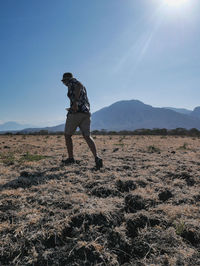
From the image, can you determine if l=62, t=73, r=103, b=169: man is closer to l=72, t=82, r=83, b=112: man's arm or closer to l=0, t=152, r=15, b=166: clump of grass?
l=72, t=82, r=83, b=112: man's arm

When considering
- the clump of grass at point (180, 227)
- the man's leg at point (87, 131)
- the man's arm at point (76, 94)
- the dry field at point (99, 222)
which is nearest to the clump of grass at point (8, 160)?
the dry field at point (99, 222)

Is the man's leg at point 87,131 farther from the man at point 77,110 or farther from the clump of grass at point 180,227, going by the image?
the clump of grass at point 180,227

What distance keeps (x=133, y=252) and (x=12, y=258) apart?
105 cm

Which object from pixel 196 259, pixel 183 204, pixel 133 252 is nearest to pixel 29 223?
pixel 133 252

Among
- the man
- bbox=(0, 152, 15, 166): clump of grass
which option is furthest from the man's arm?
bbox=(0, 152, 15, 166): clump of grass

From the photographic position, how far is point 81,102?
454 centimetres

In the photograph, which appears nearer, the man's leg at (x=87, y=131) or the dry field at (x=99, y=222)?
the dry field at (x=99, y=222)

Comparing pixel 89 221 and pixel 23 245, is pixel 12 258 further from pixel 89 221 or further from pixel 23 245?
pixel 89 221

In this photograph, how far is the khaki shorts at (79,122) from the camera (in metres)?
4.49

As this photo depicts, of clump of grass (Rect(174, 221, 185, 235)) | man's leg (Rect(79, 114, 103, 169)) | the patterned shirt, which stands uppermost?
the patterned shirt

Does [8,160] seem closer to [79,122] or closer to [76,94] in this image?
[79,122]

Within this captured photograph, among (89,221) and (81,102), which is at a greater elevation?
(81,102)

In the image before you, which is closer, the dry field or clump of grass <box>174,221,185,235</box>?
the dry field

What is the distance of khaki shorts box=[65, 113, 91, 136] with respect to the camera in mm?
4492
